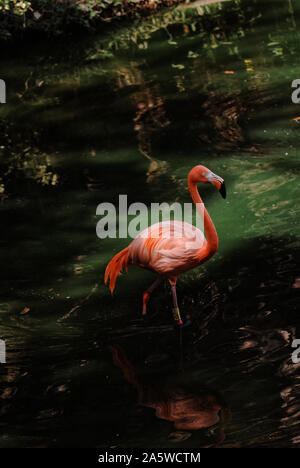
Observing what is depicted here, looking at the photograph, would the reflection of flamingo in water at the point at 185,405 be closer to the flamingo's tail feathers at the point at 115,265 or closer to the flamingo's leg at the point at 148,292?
the flamingo's leg at the point at 148,292

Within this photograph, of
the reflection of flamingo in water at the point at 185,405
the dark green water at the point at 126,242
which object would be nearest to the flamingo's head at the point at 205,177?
the dark green water at the point at 126,242

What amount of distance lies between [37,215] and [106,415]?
111 inches

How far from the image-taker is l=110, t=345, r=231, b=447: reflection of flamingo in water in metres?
3.57

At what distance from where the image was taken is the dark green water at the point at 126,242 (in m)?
3.74

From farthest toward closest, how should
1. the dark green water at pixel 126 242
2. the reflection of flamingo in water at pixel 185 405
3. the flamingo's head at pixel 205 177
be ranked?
1. the flamingo's head at pixel 205 177
2. the dark green water at pixel 126 242
3. the reflection of flamingo in water at pixel 185 405

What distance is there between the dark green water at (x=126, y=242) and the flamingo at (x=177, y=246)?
0.30 meters

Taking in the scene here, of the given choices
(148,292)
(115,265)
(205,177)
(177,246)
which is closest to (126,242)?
(115,265)

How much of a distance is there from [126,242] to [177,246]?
4.12 ft

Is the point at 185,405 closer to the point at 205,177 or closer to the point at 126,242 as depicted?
the point at 205,177

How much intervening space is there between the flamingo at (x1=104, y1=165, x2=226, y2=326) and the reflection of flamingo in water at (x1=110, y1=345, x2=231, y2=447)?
590 millimetres

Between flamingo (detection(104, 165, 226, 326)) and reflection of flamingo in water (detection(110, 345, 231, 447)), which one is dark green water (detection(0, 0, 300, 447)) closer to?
reflection of flamingo in water (detection(110, 345, 231, 447))

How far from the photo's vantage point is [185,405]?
375 centimetres

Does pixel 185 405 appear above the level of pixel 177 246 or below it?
below

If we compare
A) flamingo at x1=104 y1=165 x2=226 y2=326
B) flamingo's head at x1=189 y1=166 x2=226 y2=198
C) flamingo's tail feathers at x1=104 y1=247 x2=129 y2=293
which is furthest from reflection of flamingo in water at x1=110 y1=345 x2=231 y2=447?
flamingo's head at x1=189 y1=166 x2=226 y2=198
